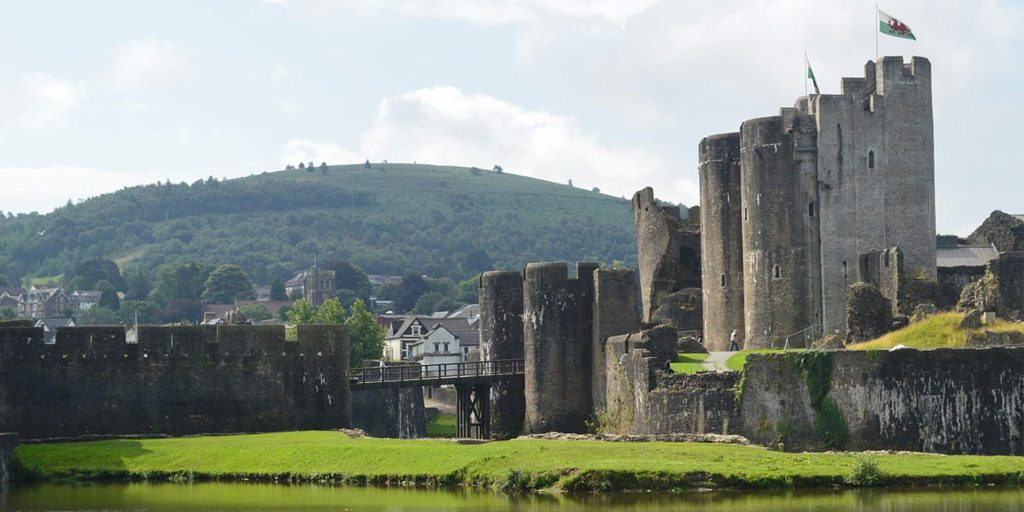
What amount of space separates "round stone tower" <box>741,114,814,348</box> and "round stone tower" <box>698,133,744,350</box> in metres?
1.49

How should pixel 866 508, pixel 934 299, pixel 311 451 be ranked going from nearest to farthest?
pixel 866 508 < pixel 311 451 < pixel 934 299

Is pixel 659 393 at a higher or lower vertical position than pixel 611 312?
lower

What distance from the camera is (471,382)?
69875mm

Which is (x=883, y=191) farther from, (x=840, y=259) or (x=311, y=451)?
(x=311, y=451)

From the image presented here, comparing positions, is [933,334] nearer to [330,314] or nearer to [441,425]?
[441,425]

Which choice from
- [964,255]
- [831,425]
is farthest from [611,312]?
[964,255]

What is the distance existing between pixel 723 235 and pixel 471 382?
1131cm

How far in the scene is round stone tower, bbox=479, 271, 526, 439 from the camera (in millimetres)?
70125

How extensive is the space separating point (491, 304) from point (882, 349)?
60.0ft

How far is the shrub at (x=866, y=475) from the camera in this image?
159 ft

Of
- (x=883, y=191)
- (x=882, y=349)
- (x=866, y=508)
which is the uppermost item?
(x=883, y=191)

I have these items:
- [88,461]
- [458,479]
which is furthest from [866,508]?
[88,461]

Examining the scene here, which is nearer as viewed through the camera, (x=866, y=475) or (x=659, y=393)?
(x=866, y=475)

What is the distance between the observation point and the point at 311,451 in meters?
55.9
